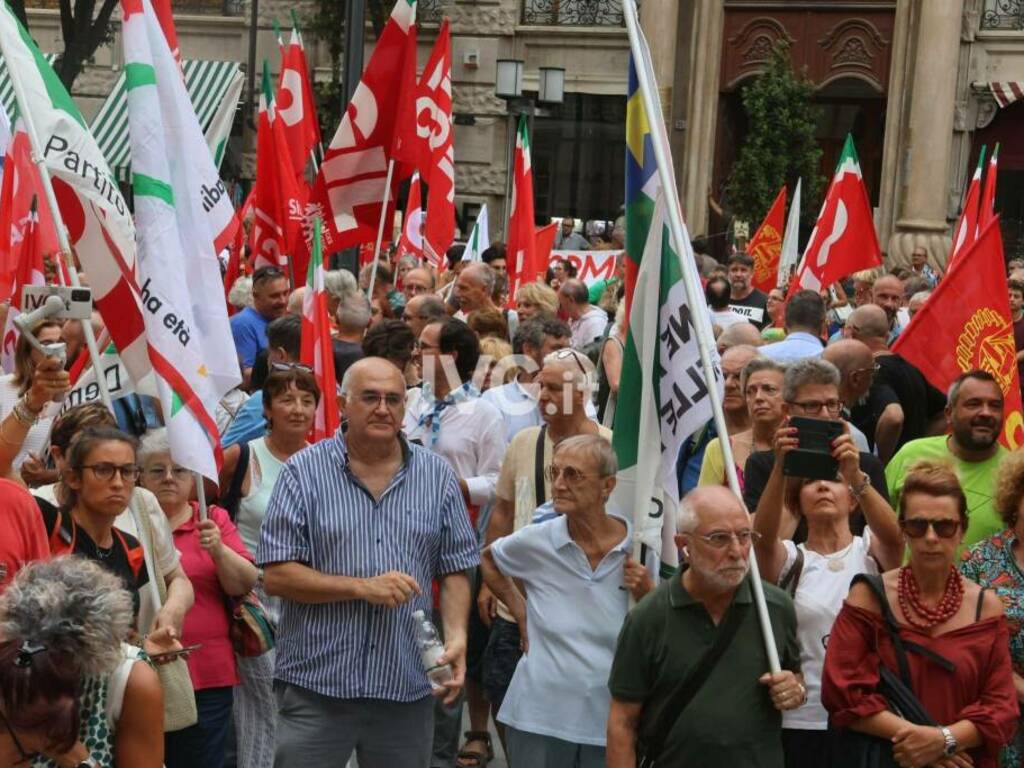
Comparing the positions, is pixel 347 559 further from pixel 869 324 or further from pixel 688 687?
pixel 869 324

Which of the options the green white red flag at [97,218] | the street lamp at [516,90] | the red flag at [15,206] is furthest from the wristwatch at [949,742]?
the street lamp at [516,90]

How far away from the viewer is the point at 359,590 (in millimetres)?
5113

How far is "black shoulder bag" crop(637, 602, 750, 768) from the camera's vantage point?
4.72 meters

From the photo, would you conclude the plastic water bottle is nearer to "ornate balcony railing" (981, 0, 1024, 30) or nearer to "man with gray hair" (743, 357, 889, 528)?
"man with gray hair" (743, 357, 889, 528)

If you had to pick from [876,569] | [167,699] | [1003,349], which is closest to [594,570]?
[876,569]

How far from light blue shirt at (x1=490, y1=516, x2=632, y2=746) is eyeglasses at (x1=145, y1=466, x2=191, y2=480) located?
128 centimetres

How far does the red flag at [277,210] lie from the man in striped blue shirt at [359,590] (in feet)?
A: 19.3

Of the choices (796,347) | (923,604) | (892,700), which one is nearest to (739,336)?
(796,347)

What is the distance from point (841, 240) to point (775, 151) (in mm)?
13499

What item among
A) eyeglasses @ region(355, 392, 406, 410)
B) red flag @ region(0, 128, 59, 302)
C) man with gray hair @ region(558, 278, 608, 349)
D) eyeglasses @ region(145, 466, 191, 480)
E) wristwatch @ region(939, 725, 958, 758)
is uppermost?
red flag @ region(0, 128, 59, 302)

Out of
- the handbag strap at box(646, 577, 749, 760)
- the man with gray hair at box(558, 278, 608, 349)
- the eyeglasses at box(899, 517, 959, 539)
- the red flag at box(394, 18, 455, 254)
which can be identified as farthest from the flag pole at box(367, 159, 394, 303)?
the handbag strap at box(646, 577, 749, 760)

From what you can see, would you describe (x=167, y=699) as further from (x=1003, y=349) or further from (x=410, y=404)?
(x=1003, y=349)

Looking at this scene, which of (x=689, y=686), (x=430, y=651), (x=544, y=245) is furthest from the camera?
(x=544, y=245)

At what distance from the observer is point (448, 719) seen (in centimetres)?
686
